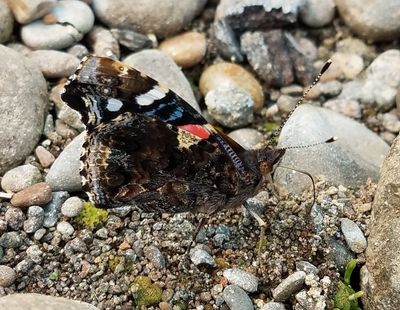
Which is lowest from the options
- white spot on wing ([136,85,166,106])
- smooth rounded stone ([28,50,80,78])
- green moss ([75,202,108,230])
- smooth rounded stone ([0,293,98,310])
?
green moss ([75,202,108,230])

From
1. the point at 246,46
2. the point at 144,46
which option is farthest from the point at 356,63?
the point at 144,46

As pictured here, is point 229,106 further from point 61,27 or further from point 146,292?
point 146,292

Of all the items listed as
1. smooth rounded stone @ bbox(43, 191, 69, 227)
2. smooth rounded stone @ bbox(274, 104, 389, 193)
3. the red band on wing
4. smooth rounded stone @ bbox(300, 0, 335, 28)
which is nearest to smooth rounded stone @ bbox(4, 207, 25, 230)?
smooth rounded stone @ bbox(43, 191, 69, 227)

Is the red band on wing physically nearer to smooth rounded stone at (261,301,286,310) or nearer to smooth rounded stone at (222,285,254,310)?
smooth rounded stone at (222,285,254,310)

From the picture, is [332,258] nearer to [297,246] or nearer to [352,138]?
[297,246]

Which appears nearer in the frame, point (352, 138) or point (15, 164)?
point (15, 164)

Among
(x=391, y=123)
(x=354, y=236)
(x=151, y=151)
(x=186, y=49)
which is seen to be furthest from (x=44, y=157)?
(x=391, y=123)

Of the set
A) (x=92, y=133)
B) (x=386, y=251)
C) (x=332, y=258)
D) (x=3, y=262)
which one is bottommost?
(x=3, y=262)

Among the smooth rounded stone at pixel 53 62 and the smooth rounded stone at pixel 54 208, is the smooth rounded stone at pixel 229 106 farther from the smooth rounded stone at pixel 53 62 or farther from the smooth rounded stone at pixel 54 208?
the smooth rounded stone at pixel 54 208
